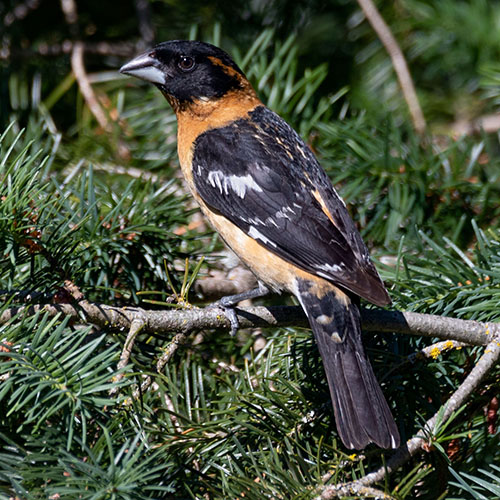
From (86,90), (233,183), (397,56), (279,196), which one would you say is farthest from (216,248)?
(397,56)

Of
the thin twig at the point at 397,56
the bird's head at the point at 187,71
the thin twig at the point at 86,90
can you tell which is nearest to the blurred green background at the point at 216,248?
the thin twig at the point at 86,90

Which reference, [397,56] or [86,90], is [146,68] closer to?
[86,90]

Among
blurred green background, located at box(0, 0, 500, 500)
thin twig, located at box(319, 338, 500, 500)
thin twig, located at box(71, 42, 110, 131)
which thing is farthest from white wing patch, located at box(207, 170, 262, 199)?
thin twig, located at box(319, 338, 500, 500)

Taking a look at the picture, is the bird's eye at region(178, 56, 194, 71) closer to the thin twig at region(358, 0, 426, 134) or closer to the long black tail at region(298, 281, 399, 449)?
the thin twig at region(358, 0, 426, 134)

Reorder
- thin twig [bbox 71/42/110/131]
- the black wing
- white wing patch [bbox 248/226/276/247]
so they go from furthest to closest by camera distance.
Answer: thin twig [bbox 71/42/110/131] < white wing patch [bbox 248/226/276/247] < the black wing

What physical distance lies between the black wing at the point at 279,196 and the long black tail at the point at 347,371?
0.35 ft

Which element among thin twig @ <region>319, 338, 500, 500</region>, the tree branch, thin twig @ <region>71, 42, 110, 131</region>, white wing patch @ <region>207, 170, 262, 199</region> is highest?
thin twig @ <region>71, 42, 110, 131</region>

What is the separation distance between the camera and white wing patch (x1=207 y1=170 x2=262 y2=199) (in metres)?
3.18

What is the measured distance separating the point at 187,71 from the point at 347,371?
2.06m

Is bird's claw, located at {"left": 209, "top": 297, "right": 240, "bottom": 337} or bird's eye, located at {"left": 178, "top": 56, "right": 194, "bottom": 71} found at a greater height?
bird's eye, located at {"left": 178, "top": 56, "right": 194, "bottom": 71}

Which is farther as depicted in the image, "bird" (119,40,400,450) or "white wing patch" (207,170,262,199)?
"white wing patch" (207,170,262,199)

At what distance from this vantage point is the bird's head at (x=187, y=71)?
359 cm

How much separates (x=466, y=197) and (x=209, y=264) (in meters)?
1.40

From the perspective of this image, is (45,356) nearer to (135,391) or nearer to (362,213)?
(135,391)
